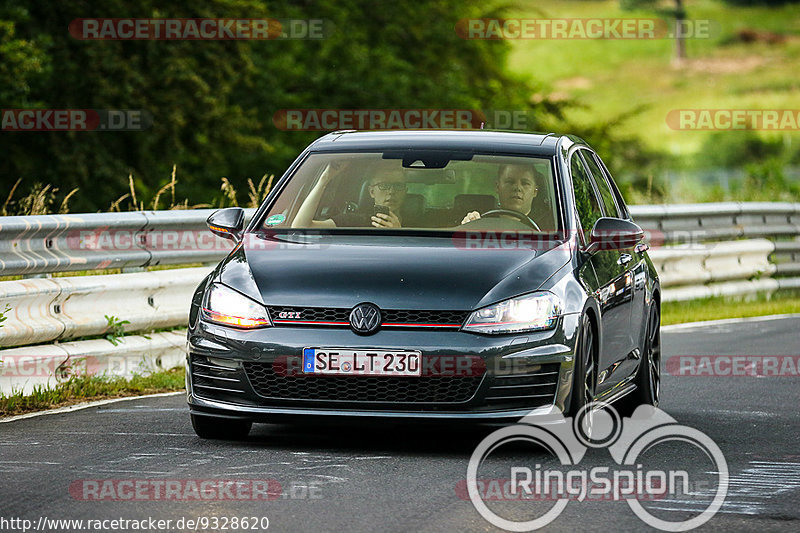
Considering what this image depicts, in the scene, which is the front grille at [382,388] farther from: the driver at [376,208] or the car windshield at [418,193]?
the driver at [376,208]

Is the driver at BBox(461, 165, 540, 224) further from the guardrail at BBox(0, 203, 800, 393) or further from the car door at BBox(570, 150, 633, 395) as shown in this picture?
the guardrail at BBox(0, 203, 800, 393)

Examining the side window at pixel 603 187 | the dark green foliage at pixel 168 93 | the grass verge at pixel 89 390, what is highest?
the dark green foliage at pixel 168 93

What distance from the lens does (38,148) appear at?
96.7 feet

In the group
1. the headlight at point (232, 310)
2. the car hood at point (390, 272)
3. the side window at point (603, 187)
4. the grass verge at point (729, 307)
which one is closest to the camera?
the car hood at point (390, 272)

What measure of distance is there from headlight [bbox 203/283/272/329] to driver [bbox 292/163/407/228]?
1.02 m

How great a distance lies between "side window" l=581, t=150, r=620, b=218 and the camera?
9.77 m

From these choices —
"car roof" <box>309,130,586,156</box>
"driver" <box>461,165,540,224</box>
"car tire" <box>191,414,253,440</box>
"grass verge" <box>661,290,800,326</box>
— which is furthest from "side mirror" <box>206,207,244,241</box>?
"grass verge" <box>661,290,800,326</box>

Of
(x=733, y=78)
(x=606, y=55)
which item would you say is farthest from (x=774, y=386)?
(x=606, y=55)

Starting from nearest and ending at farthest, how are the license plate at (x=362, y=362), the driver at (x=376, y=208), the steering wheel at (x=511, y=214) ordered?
the license plate at (x=362, y=362), the steering wheel at (x=511, y=214), the driver at (x=376, y=208)

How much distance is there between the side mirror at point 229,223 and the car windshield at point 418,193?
0.47 ft

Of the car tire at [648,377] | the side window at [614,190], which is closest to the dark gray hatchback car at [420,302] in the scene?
the car tire at [648,377]

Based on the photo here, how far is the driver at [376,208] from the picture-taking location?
8.70 m

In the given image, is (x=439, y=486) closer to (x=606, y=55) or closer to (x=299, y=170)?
(x=299, y=170)

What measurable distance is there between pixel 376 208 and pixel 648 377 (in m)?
2.09
